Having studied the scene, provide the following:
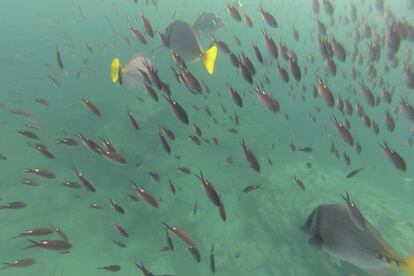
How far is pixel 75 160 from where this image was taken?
617 inches

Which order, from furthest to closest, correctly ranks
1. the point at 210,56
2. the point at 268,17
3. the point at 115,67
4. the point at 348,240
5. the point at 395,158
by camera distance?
the point at 268,17 < the point at 115,67 < the point at 210,56 < the point at 395,158 < the point at 348,240

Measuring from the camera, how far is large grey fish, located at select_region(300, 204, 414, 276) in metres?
3.24

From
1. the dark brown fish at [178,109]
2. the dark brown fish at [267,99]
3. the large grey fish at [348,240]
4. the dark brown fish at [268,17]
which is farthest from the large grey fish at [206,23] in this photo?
the large grey fish at [348,240]

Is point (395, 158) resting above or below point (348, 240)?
above

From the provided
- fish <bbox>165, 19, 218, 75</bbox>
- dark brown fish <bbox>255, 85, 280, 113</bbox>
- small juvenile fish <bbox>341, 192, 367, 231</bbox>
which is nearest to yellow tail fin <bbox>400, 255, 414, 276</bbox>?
small juvenile fish <bbox>341, 192, 367, 231</bbox>

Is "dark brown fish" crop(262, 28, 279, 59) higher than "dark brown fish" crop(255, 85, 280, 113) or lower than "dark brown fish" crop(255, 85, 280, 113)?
higher

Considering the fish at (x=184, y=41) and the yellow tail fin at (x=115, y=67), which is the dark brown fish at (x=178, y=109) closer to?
the fish at (x=184, y=41)

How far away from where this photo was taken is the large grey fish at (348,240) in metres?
3.24

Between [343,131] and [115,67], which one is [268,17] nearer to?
[343,131]

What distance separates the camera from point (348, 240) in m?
3.42

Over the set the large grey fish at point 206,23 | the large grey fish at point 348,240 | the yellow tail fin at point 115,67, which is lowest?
the large grey fish at point 348,240

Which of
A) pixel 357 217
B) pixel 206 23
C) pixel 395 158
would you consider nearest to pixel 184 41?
pixel 206 23

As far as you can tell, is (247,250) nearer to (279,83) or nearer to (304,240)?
(304,240)

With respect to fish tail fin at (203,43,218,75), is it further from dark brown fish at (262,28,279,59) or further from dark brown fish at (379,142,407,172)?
dark brown fish at (379,142,407,172)
